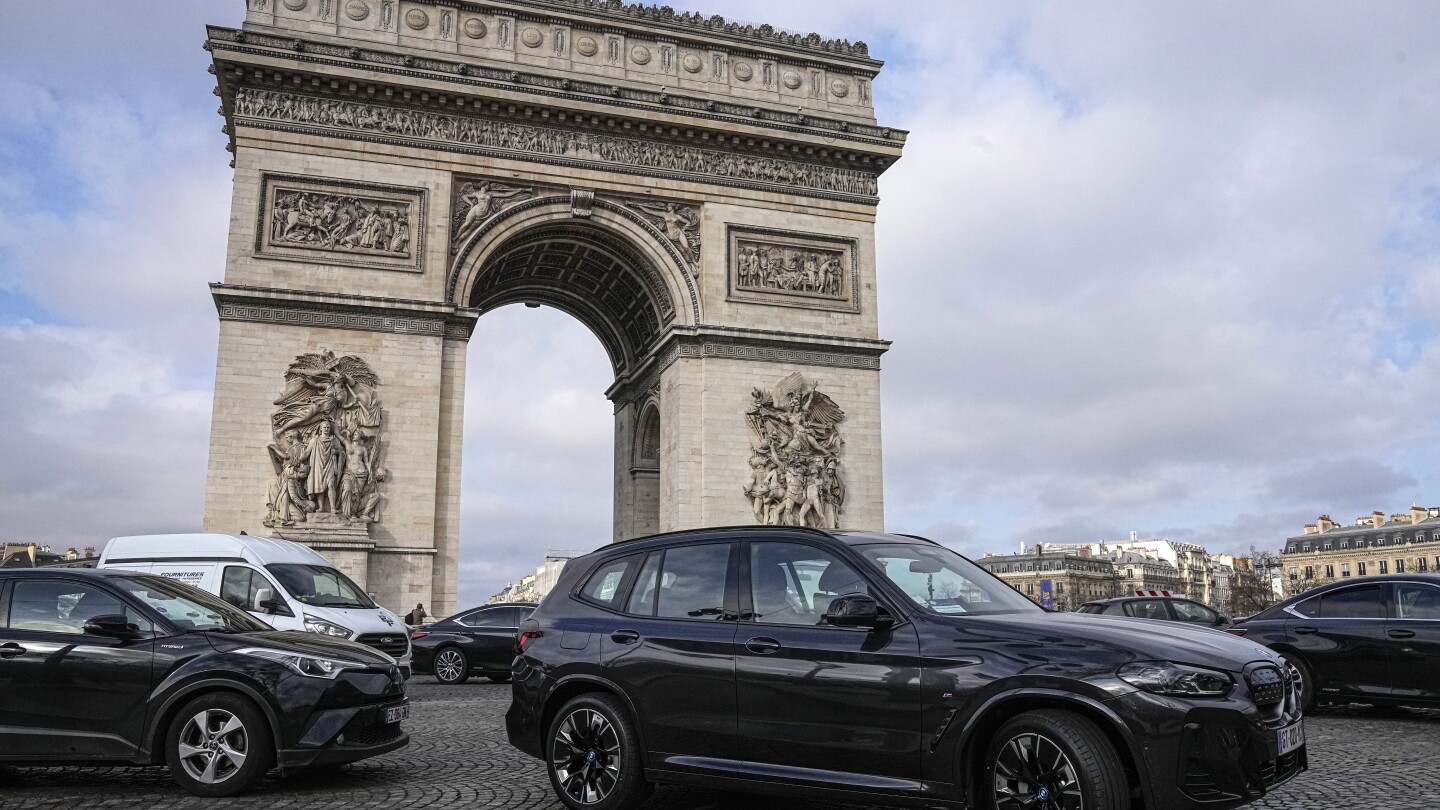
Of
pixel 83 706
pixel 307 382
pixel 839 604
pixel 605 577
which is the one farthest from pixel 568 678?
pixel 307 382

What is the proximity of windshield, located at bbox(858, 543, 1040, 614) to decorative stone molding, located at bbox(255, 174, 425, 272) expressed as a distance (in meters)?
21.0

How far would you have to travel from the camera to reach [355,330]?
80.7 ft

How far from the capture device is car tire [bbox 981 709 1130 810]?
15.7 ft

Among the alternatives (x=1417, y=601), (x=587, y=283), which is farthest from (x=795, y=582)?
(x=587, y=283)

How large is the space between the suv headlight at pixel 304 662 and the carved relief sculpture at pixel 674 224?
2087cm

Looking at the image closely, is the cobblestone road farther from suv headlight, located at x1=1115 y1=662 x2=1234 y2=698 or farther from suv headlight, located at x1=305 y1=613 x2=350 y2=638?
suv headlight, located at x1=305 y1=613 x2=350 y2=638

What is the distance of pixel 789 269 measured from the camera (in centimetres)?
2833

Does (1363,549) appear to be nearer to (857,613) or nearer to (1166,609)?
(1166,609)

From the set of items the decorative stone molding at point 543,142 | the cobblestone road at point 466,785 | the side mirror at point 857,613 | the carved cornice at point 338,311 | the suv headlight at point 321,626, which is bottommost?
the cobblestone road at point 466,785

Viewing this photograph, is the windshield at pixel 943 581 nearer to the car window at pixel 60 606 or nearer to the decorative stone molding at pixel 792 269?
the car window at pixel 60 606

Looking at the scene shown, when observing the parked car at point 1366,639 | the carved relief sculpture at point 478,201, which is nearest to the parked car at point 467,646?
the parked car at point 1366,639

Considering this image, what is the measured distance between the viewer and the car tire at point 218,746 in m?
7.12

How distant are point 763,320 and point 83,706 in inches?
848

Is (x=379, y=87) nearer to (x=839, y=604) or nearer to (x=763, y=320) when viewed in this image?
(x=763, y=320)
